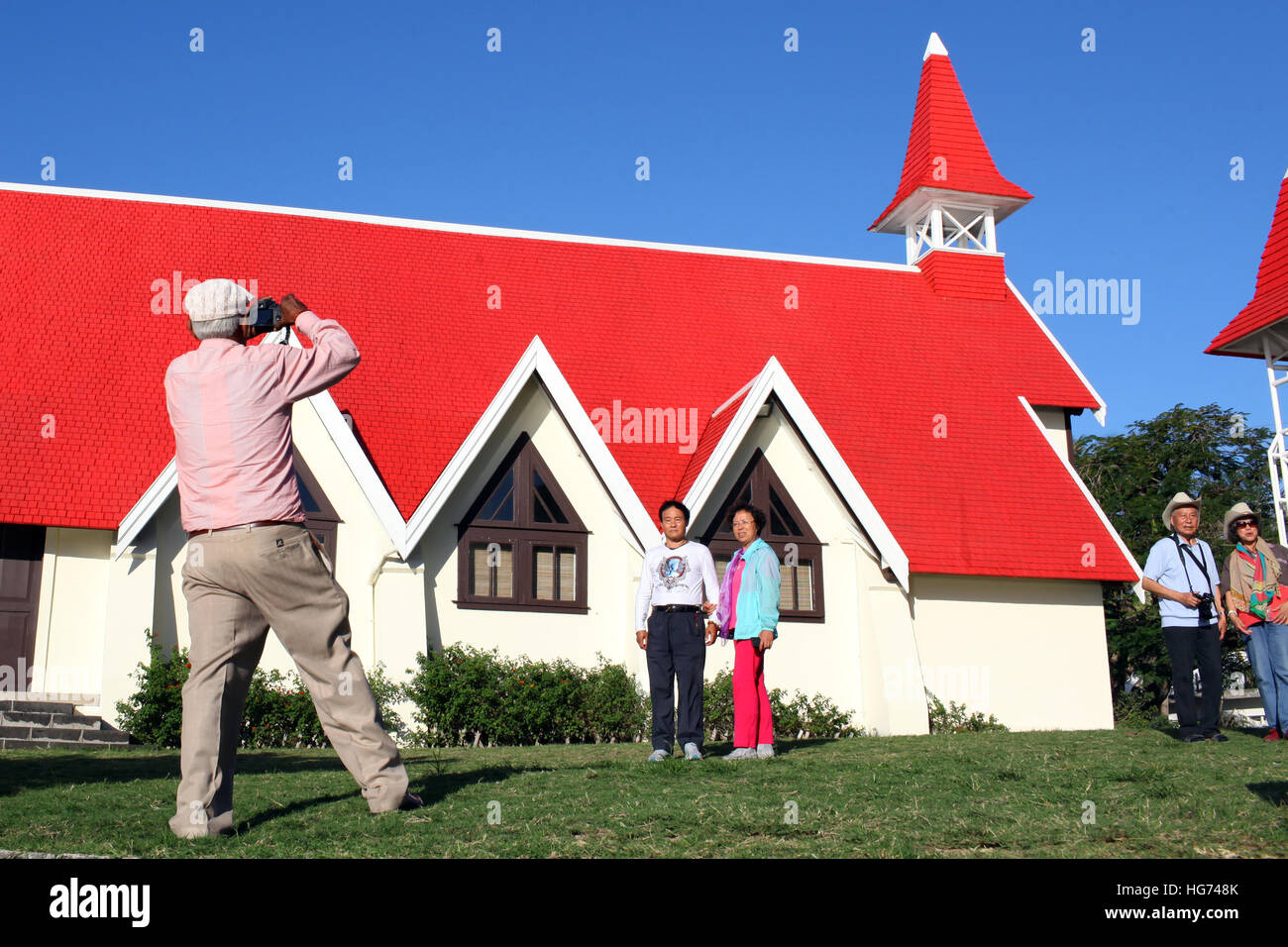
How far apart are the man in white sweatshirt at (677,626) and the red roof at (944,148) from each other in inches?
704

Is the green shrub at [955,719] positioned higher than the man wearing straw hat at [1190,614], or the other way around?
the man wearing straw hat at [1190,614]

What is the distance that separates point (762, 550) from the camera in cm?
1027

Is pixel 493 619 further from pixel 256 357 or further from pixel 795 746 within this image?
pixel 256 357

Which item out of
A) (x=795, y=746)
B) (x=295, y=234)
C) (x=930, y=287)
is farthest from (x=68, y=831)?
(x=930, y=287)

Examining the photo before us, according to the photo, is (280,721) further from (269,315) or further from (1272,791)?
(1272,791)

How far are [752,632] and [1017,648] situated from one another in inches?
459

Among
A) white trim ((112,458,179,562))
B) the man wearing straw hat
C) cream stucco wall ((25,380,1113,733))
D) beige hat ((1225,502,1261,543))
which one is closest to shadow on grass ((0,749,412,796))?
white trim ((112,458,179,562))

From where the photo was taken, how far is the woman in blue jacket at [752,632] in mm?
9961

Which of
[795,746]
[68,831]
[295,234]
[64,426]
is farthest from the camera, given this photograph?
[295,234]

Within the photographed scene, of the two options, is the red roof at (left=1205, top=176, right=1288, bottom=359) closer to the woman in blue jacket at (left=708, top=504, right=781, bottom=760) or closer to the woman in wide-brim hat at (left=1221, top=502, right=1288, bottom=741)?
the woman in wide-brim hat at (left=1221, top=502, right=1288, bottom=741)

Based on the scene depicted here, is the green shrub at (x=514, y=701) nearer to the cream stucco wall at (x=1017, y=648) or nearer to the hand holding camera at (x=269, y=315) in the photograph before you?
the cream stucco wall at (x=1017, y=648)

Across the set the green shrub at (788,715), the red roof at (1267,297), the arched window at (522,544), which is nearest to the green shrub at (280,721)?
the arched window at (522,544)

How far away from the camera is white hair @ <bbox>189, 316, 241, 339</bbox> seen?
5953 mm

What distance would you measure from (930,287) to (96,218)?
16095 millimetres
